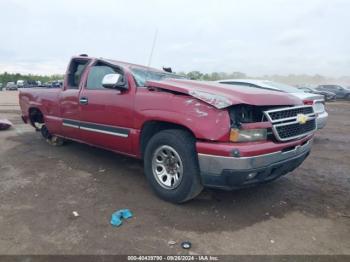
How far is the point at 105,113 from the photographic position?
171 inches

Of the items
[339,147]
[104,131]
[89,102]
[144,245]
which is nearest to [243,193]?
[144,245]

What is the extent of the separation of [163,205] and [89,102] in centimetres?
202

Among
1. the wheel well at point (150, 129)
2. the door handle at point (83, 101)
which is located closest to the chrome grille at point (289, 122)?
the wheel well at point (150, 129)

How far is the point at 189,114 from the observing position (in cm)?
324

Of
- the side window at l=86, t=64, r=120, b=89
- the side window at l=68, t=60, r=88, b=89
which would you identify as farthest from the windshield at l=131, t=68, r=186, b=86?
the side window at l=68, t=60, r=88, b=89

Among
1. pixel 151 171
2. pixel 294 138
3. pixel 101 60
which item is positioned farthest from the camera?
pixel 101 60

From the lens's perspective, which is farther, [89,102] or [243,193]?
[89,102]

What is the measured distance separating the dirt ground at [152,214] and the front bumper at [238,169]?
18.9 inches

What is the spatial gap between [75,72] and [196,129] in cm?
321

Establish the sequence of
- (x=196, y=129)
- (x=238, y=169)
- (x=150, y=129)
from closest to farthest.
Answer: (x=238, y=169)
(x=196, y=129)
(x=150, y=129)

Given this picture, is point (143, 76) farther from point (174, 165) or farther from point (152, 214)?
point (152, 214)

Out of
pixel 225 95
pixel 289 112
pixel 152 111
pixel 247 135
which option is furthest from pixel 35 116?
pixel 289 112

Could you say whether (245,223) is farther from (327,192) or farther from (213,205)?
(327,192)

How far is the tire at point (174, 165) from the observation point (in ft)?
10.8
